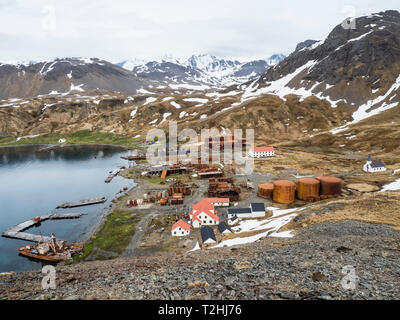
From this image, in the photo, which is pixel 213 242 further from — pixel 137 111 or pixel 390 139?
pixel 137 111

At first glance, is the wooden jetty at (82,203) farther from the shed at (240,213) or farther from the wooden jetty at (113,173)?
the shed at (240,213)

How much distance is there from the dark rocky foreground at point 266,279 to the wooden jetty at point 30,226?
28.8m

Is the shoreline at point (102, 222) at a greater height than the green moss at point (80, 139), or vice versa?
the green moss at point (80, 139)

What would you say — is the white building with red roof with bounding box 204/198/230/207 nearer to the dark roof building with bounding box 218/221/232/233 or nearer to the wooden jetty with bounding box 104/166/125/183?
the dark roof building with bounding box 218/221/232/233

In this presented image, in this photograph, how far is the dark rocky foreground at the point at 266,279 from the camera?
511 inches

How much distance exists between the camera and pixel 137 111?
199 meters

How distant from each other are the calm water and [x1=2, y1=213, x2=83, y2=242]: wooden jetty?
1.16 meters

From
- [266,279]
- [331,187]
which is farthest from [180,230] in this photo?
[331,187]

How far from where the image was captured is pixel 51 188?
78.2m

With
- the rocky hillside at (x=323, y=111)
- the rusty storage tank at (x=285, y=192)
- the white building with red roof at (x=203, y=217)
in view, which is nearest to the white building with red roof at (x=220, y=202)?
the white building with red roof at (x=203, y=217)

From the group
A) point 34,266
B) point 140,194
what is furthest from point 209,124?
point 34,266

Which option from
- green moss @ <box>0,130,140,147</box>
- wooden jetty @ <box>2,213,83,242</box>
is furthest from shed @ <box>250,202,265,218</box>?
green moss @ <box>0,130,140,147</box>

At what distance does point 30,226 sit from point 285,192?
2318 inches

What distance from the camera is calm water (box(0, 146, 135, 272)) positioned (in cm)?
4775
